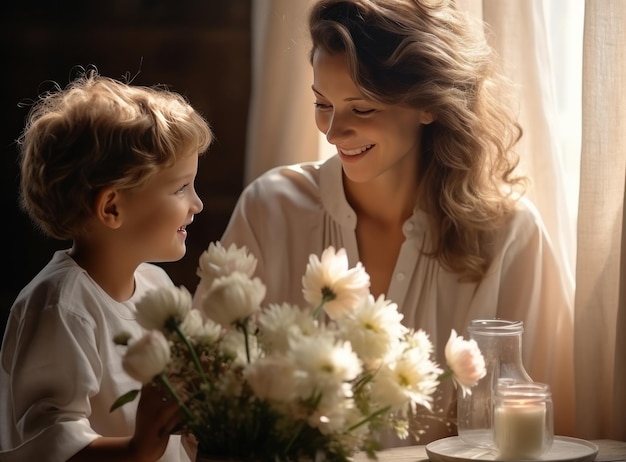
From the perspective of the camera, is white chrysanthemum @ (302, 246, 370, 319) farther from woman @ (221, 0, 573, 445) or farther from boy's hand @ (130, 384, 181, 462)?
→ woman @ (221, 0, 573, 445)

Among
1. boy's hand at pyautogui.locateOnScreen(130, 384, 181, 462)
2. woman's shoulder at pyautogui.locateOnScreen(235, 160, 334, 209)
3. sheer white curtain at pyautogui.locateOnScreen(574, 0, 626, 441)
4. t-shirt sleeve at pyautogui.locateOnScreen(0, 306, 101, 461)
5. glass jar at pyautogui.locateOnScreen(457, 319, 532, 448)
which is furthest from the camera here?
woman's shoulder at pyautogui.locateOnScreen(235, 160, 334, 209)

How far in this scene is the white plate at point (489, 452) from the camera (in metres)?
1.56

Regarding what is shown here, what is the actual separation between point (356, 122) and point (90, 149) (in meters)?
0.52

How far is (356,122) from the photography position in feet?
6.28

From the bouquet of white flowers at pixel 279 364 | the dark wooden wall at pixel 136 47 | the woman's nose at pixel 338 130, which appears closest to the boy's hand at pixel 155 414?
the bouquet of white flowers at pixel 279 364

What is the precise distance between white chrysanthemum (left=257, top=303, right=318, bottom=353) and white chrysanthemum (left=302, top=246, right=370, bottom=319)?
4cm

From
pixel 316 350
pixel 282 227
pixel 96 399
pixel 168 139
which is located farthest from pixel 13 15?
pixel 316 350

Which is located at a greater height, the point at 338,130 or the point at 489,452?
the point at 338,130

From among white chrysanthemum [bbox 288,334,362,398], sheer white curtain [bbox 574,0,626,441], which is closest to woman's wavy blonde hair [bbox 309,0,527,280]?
sheer white curtain [bbox 574,0,626,441]

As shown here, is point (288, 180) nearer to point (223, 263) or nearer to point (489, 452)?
point (489, 452)

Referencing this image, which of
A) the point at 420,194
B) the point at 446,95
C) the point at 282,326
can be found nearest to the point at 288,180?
the point at 420,194

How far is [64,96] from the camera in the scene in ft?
5.60

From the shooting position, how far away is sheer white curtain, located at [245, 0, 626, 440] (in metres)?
1.89

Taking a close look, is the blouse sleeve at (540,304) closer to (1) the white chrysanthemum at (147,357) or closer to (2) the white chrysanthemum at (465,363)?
(2) the white chrysanthemum at (465,363)
